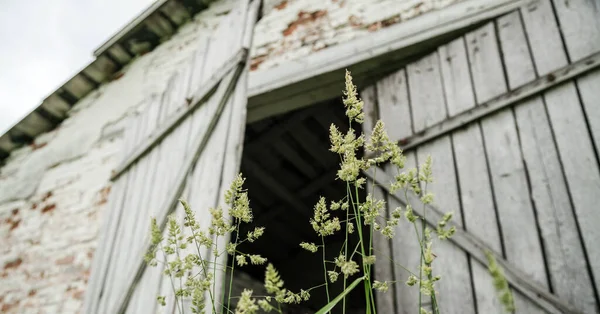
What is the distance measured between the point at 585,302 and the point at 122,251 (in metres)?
2.05

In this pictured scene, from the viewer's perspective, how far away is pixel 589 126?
1.63 m

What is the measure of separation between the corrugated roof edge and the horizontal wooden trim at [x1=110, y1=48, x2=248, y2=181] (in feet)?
5.76

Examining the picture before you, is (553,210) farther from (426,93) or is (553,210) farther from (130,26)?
(130,26)

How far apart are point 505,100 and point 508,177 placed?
33 cm

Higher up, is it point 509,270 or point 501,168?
point 501,168

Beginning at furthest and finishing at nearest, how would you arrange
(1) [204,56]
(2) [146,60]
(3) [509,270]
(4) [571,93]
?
1. (2) [146,60]
2. (1) [204,56]
3. (4) [571,93]
4. (3) [509,270]

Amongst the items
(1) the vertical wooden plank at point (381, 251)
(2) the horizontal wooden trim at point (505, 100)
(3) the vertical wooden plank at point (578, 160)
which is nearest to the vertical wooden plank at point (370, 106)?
(1) the vertical wooden plank at point (381, 251)

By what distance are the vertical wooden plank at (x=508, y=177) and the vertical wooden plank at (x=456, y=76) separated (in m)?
0.04

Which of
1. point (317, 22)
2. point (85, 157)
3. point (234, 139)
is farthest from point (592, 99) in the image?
point (85, 157)

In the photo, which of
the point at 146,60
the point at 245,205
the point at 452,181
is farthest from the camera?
the point at 146,60

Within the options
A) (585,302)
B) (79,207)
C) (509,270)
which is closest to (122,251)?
(79,207)

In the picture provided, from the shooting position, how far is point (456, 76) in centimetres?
214

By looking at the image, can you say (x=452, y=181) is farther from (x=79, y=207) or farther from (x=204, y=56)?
(x=79, y=207)

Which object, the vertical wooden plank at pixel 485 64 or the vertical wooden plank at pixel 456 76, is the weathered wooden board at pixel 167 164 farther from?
the vertical wooden plank at pixel 485 64
